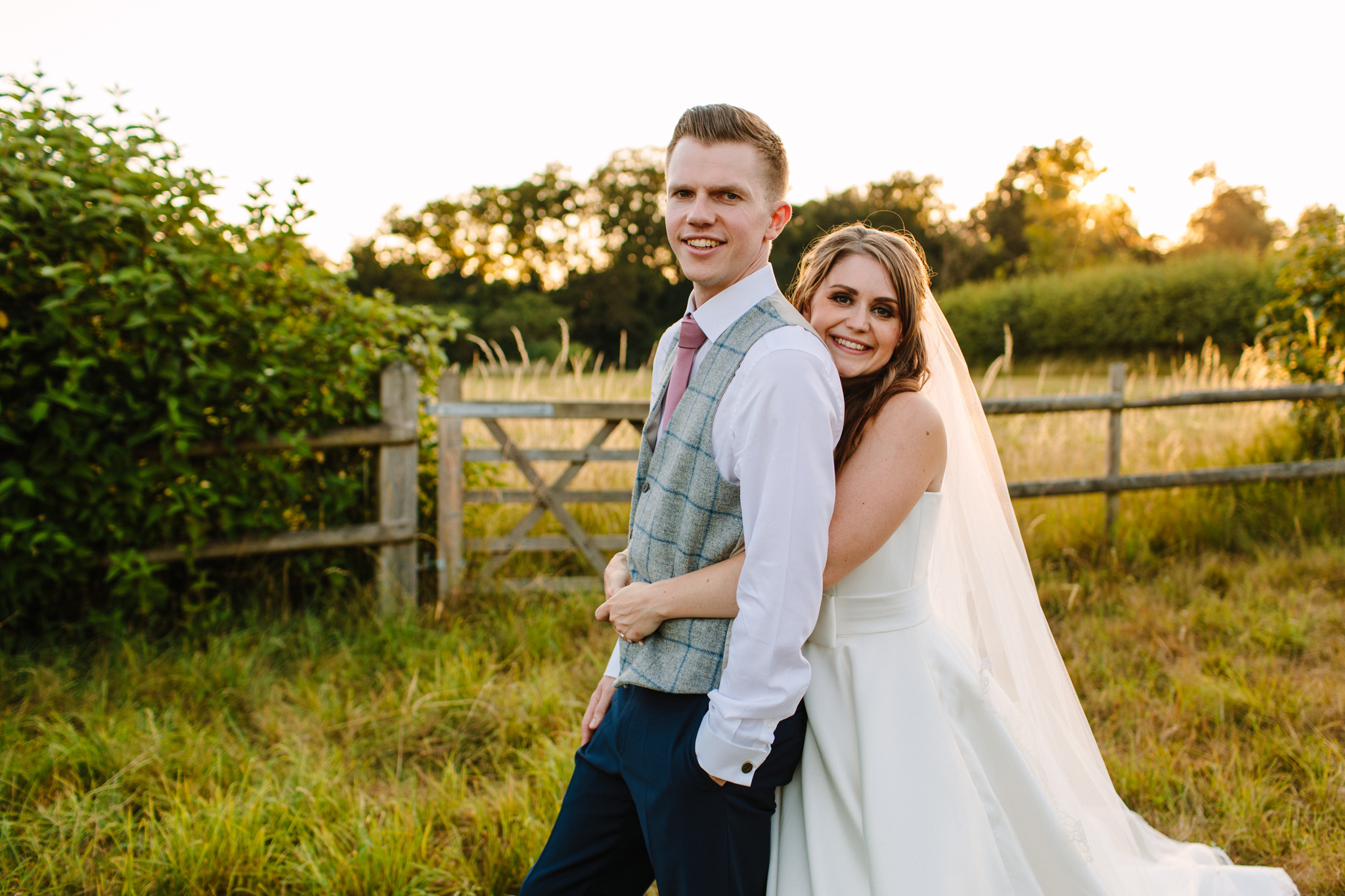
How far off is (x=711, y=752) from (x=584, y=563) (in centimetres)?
359

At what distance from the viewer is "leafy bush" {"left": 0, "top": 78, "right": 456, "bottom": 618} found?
332cm

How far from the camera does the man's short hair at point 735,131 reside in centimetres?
145

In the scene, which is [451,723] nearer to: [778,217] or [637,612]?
[637,612]

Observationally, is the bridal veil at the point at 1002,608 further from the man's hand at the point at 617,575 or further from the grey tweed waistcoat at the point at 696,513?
the man's hand at the point at 617,575

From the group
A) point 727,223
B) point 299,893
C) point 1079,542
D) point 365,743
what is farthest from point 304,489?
point 1079,542

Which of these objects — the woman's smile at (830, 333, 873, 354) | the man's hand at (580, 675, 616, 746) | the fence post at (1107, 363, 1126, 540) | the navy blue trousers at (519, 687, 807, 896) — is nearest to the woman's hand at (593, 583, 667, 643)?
the navy blue trousers at (519, 687, 807, 896)

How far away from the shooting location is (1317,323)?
6.48m

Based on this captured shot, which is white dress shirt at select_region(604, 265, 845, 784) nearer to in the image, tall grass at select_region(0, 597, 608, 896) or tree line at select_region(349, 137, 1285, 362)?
tall grass at select_region(0, 597, 608, 896)

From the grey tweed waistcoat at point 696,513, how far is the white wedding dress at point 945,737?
0.93 feet

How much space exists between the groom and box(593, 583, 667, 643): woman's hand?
38 millimetres

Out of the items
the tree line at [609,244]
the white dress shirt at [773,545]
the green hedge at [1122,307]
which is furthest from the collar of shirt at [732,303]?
the tree line at [609,244]

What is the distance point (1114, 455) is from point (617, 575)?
4756 millimetres

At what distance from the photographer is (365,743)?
3.06 meters

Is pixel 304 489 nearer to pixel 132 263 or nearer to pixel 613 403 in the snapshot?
pixel 132 263
